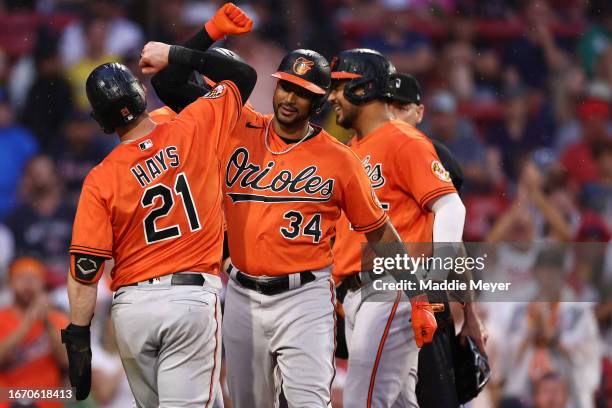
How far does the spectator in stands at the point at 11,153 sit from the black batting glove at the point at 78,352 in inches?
165

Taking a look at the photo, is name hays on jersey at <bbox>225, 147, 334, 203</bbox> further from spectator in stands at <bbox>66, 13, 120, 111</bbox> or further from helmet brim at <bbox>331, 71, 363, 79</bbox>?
spectator in stands at <bbox>66, 13, 120, 111</bbox>

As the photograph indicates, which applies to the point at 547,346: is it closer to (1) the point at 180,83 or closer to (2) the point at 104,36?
(1) the point at 180,83

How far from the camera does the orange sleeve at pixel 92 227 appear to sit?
390 centimetres

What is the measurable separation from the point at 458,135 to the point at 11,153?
149 inches

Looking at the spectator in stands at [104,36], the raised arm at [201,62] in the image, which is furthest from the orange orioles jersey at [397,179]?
the spectator in stands at [104,36]

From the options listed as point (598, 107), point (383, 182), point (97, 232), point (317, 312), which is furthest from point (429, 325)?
point (598, 107)

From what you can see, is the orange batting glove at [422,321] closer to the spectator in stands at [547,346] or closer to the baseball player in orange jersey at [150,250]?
the baseball player in orange jersey at [150,250]

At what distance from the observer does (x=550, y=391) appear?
22.6ft

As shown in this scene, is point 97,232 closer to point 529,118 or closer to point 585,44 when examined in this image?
point 529,118

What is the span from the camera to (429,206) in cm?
466

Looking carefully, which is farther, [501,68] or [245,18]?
[501,68]

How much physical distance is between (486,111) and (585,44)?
138cm

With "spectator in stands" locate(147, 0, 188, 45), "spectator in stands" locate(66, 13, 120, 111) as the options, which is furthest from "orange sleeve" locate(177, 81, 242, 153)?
"spectator in stands" locate(147, 0, 188, 45)

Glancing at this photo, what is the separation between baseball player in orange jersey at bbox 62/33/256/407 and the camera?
3.93 meters
